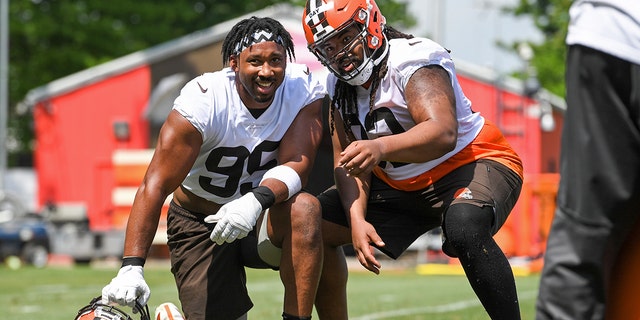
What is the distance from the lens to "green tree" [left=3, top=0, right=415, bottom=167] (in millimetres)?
29062

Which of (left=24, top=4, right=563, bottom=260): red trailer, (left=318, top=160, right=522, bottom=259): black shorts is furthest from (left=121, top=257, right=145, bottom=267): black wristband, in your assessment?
(left=24, top=4, right=563, bottom=260): red trailer

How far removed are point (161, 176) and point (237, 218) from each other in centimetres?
40

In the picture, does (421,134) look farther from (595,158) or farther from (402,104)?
(595,158)

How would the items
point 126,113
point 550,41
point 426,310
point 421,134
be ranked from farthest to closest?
point 550,41
point 126,113
point 426,310
point 421,134

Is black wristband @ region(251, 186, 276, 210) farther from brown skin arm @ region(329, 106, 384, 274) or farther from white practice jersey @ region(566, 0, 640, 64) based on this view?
white practice jersey @ region(566, 0, 640, 64)

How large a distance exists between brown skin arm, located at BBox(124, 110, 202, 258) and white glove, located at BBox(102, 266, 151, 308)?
0.14 m

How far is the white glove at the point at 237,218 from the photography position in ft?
13.8

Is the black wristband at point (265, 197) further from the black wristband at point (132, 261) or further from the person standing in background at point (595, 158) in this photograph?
the person standing in background at point (595, 158)

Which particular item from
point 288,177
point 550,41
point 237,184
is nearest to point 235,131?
point 237,184

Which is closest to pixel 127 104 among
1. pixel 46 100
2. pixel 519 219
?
pixel 46 100

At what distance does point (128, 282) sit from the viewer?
A: 4113mm

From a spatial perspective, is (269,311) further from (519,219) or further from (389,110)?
(519,219)

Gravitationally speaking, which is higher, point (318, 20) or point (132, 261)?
point (318, 20)

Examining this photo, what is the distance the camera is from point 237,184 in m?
4.82
